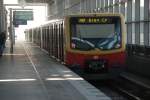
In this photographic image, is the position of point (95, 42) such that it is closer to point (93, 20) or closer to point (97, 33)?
point (97, 33)

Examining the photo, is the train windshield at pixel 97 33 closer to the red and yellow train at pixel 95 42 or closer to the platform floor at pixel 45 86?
the red and yellow train at pixel 95 42

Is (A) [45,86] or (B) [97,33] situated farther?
(B) [97,33]

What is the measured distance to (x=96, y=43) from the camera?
72.5 ft

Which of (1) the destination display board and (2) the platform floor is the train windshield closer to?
(1) the destination display board

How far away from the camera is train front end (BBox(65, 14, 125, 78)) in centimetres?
2180

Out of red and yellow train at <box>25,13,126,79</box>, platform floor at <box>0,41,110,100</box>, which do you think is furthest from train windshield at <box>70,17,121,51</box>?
platform floor at <box>0,41,110,100</box>

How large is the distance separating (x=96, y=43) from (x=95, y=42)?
0.05 meters

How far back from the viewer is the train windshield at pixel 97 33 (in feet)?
72.6

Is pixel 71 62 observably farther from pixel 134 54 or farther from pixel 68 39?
pixel 134 54

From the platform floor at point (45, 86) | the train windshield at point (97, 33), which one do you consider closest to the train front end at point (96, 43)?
the train windshield at point (97, 33)

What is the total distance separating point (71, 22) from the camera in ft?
73.3

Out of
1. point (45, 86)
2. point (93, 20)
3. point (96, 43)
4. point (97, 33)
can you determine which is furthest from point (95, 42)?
point (45, 86)

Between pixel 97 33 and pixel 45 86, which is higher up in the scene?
pixel 97 33

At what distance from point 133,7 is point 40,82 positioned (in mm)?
13630
